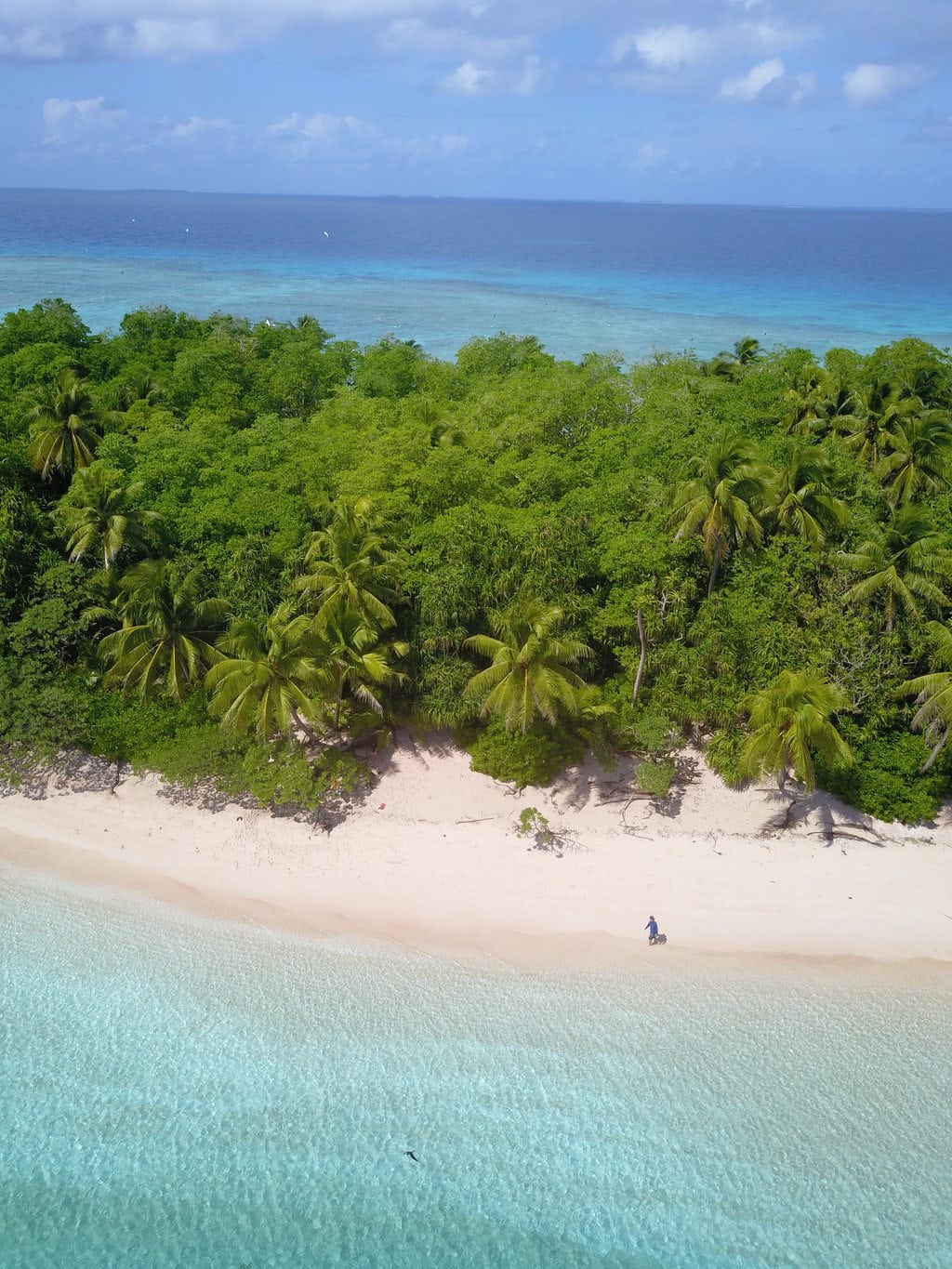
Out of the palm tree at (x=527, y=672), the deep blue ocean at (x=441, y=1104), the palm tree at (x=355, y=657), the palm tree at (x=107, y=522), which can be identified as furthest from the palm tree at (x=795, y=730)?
the palm tree at (x=107, y=522)

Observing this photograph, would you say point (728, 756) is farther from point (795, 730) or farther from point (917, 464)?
point (917, 464)

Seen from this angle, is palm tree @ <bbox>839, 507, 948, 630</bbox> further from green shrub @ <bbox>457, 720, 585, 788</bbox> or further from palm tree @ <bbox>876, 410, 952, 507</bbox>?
green shrub @ <bbox>457, 720, 585, 788</bbox>

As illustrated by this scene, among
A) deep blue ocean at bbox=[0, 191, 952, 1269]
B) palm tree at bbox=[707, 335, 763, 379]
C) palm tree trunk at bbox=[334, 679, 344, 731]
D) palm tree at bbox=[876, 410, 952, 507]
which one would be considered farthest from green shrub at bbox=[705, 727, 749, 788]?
palm tree at bbox=[707, 335, 763, 379]

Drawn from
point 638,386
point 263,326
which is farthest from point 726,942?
point 263,326

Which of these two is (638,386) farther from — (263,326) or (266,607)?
(263,326)

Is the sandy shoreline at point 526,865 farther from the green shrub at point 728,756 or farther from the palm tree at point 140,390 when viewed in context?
the palm tree at point 140,390
